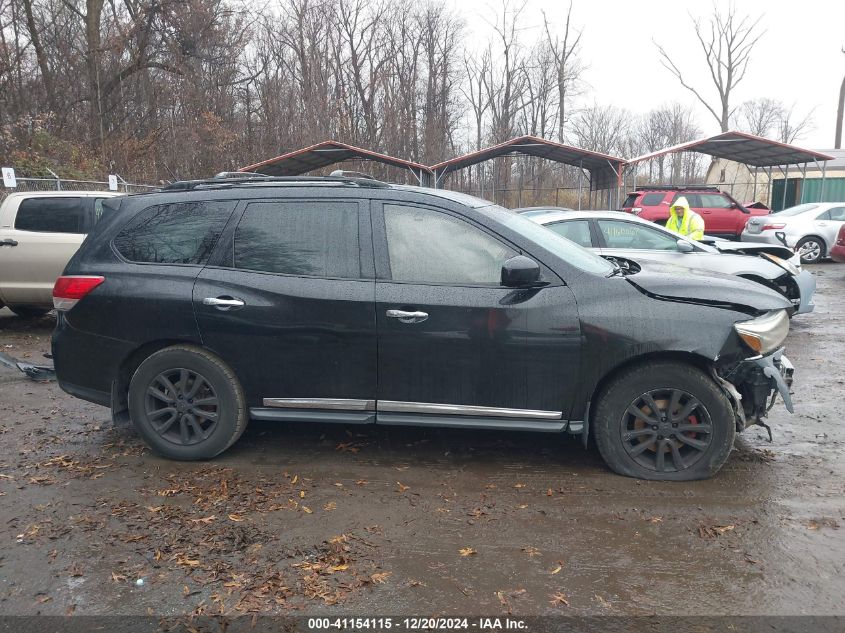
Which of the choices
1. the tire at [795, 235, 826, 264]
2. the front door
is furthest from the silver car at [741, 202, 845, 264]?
the front door

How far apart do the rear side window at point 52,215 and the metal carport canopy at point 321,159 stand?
13141mm

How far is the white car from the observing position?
8406mm

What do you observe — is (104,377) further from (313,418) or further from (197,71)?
(197,71)

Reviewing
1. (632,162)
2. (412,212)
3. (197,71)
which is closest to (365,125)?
(197,71)

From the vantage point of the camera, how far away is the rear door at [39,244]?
8.41 metres

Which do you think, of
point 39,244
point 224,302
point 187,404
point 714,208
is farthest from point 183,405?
point 714,208

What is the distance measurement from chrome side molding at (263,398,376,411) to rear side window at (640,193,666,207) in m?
17.9

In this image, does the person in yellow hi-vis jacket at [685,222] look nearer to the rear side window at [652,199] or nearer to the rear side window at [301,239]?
the rear side window at [301,239]

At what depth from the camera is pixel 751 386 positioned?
4008mm

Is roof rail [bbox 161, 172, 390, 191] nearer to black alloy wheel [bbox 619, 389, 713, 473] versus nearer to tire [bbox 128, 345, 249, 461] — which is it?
tire [bbox 128, 345, 249, 461]

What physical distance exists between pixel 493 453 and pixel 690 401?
4.47 ft

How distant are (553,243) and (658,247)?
4.38 metres

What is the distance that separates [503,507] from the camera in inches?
Answer: 146

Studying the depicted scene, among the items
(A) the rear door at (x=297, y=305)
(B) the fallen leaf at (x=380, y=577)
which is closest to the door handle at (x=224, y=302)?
(A) the rear door at (x=297, y=305)
